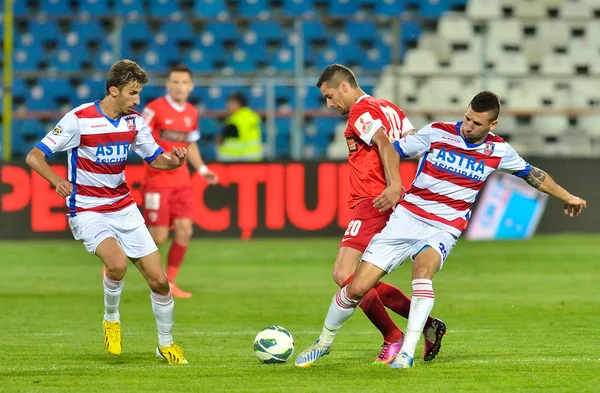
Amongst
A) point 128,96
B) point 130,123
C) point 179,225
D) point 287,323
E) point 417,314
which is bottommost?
point 287,323

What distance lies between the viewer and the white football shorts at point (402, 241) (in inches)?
285

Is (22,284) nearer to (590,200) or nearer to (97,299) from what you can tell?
(97,299)

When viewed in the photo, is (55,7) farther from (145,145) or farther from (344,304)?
(344,304)

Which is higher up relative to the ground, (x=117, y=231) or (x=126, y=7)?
(x=126, y=7)

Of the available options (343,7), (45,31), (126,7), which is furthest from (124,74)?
(343,7)

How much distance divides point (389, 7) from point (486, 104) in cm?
1535

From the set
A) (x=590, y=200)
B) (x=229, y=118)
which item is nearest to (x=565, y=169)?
(x=590, y=200)

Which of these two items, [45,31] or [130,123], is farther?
[45,31]

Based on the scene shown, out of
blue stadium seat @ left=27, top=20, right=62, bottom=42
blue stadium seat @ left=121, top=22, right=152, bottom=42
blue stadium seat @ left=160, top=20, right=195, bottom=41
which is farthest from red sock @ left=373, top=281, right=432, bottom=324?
blue stadium seat @ left=27, top=20, right=62, bottom=42

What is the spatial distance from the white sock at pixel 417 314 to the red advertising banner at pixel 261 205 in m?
10.9

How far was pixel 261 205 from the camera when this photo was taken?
18.1 meters

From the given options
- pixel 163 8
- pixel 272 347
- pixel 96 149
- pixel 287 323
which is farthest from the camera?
pixel 163 8

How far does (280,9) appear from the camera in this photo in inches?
868

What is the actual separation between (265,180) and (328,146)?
237 centimetres
